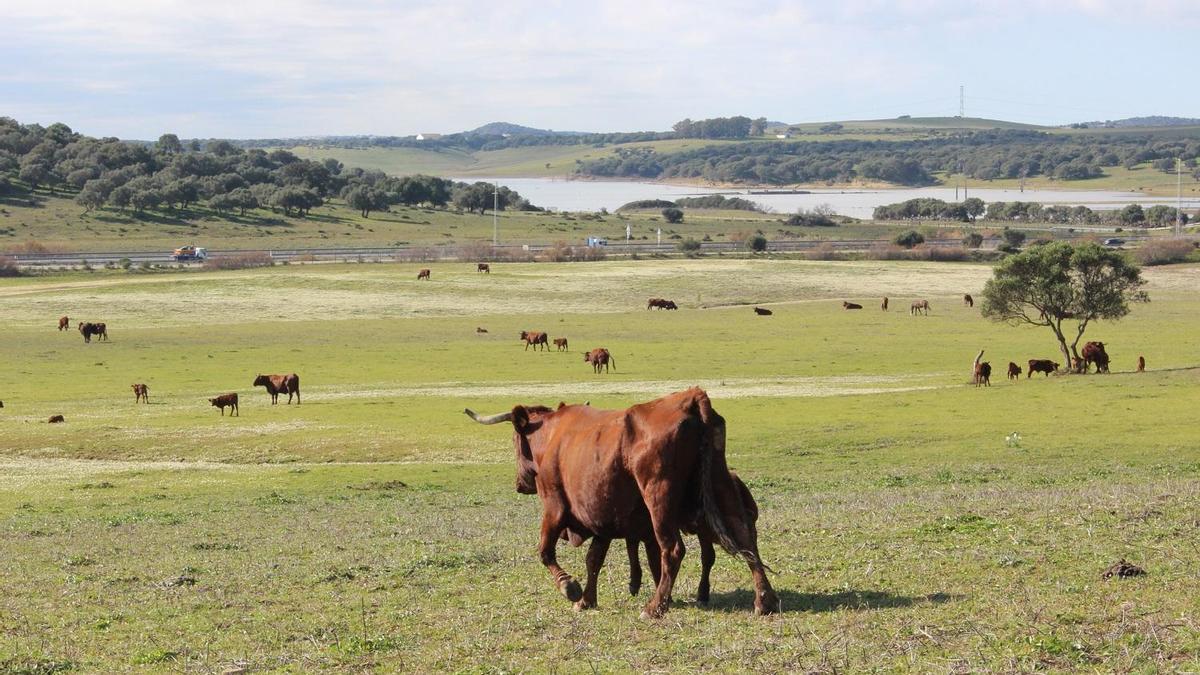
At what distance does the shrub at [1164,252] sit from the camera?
118562 mm

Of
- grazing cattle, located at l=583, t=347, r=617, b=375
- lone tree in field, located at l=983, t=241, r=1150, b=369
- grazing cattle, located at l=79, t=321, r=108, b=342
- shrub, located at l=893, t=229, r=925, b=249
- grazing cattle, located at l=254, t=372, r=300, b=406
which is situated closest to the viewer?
grazing cattle, located at l=254, t=372, r=300, b=406

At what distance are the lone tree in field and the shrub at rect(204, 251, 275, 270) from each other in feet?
239

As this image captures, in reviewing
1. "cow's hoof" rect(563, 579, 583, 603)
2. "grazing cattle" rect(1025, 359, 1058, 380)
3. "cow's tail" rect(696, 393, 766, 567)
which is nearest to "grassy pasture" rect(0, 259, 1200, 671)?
"cow's hoof" rect(563, 579, 583, 603)

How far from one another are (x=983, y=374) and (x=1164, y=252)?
77.6 m

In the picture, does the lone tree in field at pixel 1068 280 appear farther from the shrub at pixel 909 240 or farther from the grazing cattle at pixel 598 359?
the shrub at pixel 909 240

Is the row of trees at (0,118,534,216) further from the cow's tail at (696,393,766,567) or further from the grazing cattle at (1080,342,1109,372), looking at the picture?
the cow's tail at (696,393,766,567)

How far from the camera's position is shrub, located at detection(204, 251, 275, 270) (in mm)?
112938

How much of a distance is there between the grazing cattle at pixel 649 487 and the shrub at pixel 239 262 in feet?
339

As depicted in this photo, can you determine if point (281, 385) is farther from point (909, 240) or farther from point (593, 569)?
point (909, 240)

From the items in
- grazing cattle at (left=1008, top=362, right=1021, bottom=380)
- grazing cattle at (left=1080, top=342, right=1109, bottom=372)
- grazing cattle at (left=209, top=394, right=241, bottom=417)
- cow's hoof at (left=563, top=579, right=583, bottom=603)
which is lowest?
grazing cattle at (left=209, top=394, right=241, bottom=417)

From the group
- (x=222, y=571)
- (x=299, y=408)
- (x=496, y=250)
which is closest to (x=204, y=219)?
(x=496, y=250)

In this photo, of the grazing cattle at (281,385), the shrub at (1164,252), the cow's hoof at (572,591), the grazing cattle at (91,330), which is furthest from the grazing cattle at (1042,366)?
the shrub at (1164,252)

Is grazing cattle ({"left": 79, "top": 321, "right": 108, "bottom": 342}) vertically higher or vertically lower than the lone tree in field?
lower

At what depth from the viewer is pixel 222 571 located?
1712 cm
